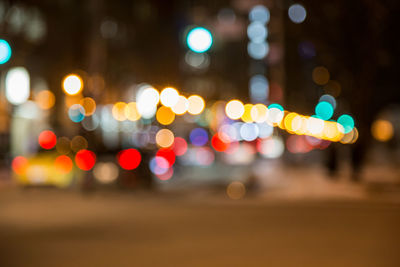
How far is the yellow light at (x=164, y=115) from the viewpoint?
181 feet

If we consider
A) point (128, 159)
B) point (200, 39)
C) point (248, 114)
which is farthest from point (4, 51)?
point (248, 114)

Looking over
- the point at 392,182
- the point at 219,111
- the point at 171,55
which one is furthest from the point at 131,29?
the point at 392,182

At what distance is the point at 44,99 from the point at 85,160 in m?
24.8

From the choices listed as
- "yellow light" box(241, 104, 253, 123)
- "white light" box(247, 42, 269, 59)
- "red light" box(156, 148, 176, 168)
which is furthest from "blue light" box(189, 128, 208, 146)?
"white light" box(247, 42, 269, 59)

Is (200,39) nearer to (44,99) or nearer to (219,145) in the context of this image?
(219,145)

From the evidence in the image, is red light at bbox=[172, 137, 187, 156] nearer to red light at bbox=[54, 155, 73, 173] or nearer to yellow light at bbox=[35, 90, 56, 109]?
red light at bbox=[54, 155, 73, 173]

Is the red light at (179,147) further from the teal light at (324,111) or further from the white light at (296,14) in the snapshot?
the white light at (296,14)

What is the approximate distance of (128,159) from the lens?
19.9m

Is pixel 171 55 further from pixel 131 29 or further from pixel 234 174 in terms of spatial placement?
pixel 234 174

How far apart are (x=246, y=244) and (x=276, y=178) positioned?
15.6 m

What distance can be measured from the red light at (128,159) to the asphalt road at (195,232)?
66.1 inches

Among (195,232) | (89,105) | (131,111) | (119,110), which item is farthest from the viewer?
(131,111)

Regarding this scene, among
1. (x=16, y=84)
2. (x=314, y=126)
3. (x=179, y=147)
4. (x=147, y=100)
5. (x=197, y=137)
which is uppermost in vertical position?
(x=16, y=84)

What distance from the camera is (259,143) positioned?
33.2 meters
